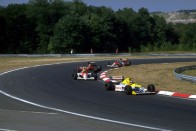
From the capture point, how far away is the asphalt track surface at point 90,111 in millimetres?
10641

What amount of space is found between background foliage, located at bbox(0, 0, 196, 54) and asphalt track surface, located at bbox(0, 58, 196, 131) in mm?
56652

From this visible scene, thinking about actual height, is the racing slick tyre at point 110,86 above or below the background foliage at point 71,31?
below

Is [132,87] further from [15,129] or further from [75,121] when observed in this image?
[15,129]

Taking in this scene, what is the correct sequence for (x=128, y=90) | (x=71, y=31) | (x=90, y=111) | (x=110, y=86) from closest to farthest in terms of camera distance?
(x=90, y=111) → (x=128, y=90) → (x=110, y=86) → (x=71, y=31)

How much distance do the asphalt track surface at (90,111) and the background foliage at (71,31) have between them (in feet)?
186

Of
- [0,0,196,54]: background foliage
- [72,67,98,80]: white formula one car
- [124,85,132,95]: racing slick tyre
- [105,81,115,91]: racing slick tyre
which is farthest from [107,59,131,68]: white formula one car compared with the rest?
[0,0,196,54]: background foliage

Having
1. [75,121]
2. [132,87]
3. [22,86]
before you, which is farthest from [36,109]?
[22,86]

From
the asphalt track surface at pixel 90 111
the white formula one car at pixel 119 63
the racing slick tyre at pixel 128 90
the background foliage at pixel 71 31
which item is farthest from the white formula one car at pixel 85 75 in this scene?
the background foliage at pixel 71 31

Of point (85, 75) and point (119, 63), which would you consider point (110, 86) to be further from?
point (119, 63)

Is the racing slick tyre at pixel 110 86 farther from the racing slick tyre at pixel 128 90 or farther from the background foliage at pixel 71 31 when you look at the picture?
the background foliage at pixel 71 31

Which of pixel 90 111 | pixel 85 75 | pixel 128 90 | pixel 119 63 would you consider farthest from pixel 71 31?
pixel 90 111

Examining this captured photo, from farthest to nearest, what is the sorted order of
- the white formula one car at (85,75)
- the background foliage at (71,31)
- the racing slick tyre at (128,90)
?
the background foliage at (71,31) → the white formula one car at (85,75) → the racing slick tyre at (128,90)

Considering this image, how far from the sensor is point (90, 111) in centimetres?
1316

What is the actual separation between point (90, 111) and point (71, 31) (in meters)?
63.2
